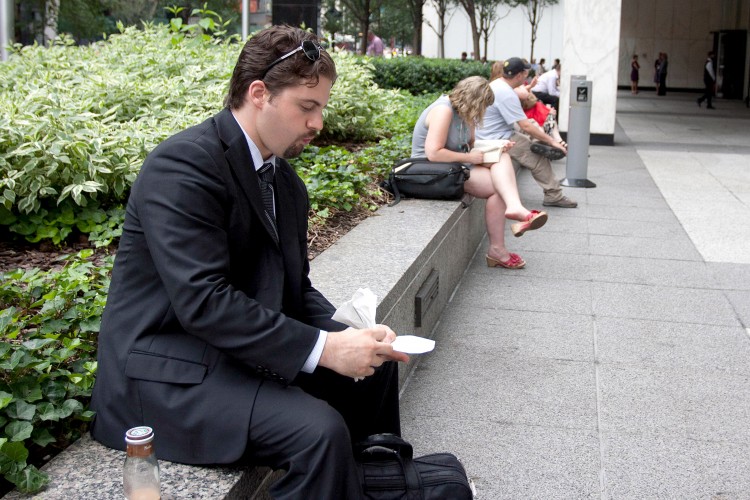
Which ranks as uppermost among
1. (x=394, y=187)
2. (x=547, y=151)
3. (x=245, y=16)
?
(x=245, y=16)

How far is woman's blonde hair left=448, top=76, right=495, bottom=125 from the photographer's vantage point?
270 inches

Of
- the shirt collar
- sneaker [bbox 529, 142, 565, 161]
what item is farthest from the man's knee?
sneaker [bbox 529, 142, 565, 161]

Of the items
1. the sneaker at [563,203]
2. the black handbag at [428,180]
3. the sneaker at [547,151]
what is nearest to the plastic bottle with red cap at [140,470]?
the black handbag at [428,180]

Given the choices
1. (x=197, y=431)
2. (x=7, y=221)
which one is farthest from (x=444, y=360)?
(x=197, y=431)

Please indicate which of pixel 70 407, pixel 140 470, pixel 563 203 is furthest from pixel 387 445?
pixel 563 203

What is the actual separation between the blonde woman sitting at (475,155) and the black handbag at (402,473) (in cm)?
436

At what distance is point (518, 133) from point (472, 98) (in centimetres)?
321

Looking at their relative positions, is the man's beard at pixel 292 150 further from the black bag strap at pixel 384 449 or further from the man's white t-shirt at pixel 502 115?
the man's white t-shirt at pixel 502 115

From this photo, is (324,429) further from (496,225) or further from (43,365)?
(496,225)

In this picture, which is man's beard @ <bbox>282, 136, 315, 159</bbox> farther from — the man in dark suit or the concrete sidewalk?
the concrete sidewalk

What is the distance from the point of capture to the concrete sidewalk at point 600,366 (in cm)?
385

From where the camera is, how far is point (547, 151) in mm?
9602

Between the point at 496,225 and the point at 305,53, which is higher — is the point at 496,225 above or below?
below

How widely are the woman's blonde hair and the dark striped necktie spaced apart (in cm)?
424
